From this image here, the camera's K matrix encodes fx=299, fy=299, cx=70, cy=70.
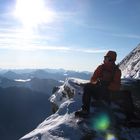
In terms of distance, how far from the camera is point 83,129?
48.4 ft

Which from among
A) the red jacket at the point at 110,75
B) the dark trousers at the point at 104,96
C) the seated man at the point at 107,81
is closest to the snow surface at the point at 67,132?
the dark trousers at the point at 104,96

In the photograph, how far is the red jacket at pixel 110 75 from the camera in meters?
16.8

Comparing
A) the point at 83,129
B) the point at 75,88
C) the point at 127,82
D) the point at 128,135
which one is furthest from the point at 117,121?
the point at 127,82

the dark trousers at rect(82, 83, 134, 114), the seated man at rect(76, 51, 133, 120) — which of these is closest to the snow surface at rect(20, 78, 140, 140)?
the dark trousers at rect(82, 83, 134, 114)

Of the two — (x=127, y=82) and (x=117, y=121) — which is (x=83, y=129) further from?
(x=127, y=82)

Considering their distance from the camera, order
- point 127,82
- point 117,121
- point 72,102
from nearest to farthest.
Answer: point 117,121 → point 72,102 → point 127,82

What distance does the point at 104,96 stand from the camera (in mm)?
17609

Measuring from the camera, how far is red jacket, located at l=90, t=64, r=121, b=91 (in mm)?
16781

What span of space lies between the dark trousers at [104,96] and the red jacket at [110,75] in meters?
0.42

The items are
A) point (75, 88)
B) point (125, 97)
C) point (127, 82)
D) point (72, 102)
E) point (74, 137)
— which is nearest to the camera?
point (74, 137)

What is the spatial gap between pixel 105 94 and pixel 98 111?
1239mm

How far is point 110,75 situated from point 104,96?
1494mm

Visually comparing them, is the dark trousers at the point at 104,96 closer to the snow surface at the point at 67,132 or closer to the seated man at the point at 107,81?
the seated man at the point at 107,81

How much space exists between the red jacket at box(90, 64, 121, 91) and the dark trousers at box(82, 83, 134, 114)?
1.36 ft
